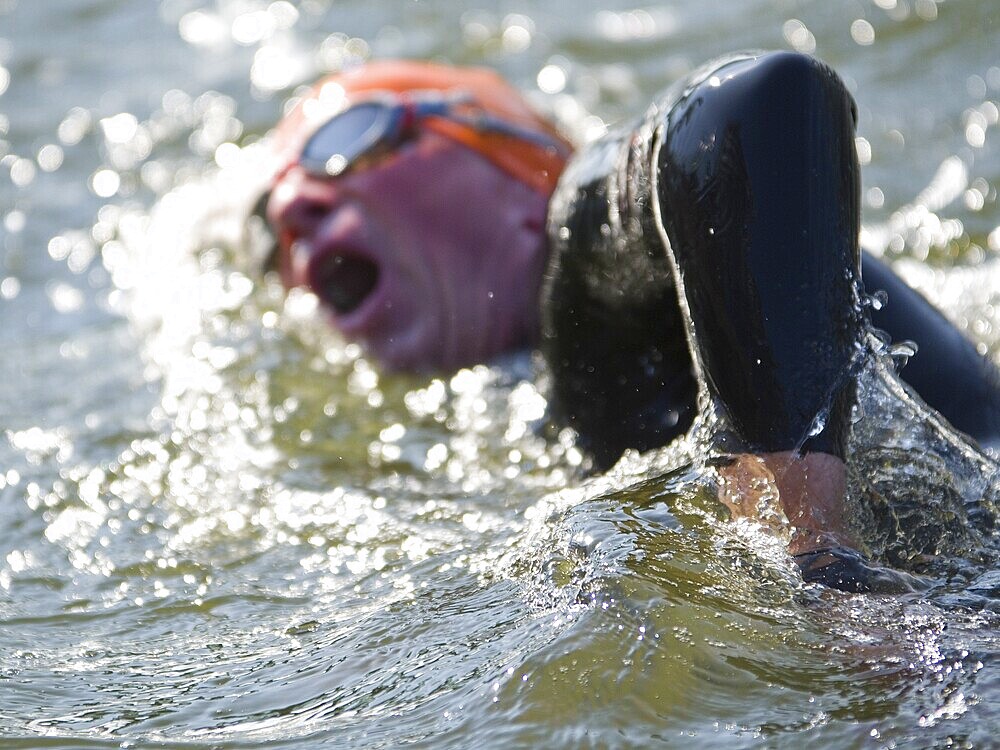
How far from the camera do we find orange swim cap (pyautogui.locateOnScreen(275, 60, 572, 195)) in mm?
3277

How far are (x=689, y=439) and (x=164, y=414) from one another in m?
1.68

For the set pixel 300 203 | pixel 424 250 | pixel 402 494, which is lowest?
pixel 402 494

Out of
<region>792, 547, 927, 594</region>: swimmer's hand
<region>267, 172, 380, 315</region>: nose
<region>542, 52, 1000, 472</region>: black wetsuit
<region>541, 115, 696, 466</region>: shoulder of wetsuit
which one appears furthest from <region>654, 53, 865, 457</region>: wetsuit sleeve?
<region>267, 172, 380, 315</region>: nose

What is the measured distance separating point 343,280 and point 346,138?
33 centimetres

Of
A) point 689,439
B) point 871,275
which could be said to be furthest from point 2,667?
point 871,275

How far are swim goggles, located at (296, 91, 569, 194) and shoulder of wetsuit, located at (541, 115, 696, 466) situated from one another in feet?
2.10

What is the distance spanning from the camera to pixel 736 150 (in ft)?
6.49

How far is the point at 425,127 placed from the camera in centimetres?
331

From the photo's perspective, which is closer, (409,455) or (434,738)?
(434,738)

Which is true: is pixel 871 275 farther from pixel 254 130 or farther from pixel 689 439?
pixel 254 130

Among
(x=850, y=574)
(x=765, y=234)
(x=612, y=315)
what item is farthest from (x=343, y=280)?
(x=850, y=574)

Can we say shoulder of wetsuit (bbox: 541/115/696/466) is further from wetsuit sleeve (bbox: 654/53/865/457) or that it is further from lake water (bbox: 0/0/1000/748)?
wetsuit sleeve (bbox: 654/53/865/457)

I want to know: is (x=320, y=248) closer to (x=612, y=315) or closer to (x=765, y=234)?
(x=612, y=315)

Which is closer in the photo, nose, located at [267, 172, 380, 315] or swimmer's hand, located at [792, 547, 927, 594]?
swimmer's hand, located at [792, 547, 927, 594]
